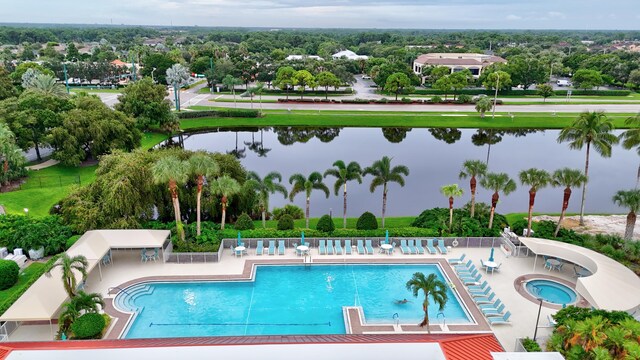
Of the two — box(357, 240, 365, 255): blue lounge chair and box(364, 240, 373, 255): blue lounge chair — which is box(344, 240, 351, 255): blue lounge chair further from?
box(364, 240, 373, 255): blue lounge chair

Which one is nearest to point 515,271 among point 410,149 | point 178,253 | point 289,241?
point 289,241

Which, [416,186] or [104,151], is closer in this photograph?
[416,186]

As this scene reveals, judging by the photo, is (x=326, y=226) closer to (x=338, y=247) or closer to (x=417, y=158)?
(x=338, y=247)

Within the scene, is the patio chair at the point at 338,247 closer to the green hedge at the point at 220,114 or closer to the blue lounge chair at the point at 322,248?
the blue lounge chair at the point at 322,248

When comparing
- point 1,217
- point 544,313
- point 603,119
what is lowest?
point 544,313

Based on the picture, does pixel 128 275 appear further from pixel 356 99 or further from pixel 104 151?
pixel 356 99

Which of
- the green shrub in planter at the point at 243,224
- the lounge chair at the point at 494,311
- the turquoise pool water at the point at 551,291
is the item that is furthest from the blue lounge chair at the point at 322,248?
the turquoise pool water at the point at 551,291
